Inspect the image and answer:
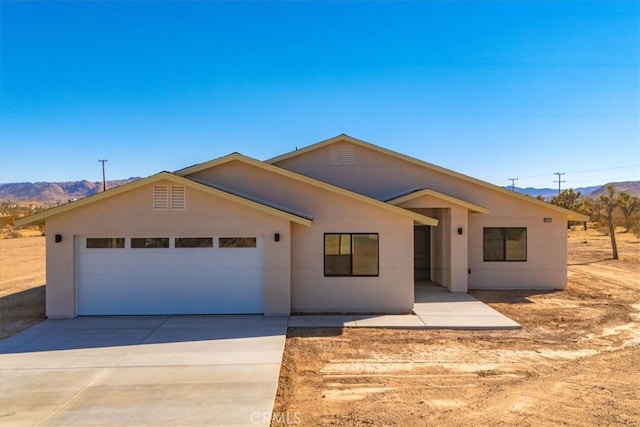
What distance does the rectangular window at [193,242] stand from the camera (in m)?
11.7

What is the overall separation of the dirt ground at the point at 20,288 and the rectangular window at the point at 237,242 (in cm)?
512

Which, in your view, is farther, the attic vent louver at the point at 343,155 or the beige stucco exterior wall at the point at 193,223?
the attic vent louver at the point at 343,155

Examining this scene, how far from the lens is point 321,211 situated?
12.4m

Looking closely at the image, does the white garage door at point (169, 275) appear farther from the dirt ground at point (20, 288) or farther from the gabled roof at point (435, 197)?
the gabled roof at point (435, 197)

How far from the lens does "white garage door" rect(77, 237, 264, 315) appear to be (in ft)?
38.1

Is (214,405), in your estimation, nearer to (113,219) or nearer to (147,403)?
(147,403)

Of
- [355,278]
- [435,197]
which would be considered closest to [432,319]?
[355,278]

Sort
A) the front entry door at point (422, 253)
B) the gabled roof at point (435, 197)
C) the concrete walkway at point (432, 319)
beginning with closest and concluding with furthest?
the concrete walkway at point (432, 319)
the gabled roof at point (435, 197)
the front entry door at point (422, 253)

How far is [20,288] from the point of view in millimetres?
16031

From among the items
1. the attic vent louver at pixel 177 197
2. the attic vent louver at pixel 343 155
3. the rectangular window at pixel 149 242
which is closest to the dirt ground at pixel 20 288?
the rectangular window at pixel 149 242

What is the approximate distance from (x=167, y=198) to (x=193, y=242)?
4.51ft
